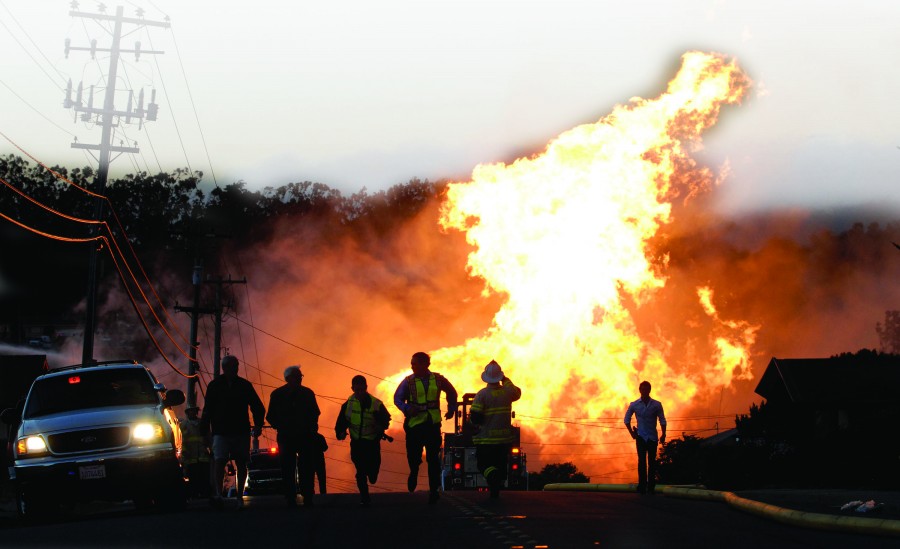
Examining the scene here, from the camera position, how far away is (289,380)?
19.8 m

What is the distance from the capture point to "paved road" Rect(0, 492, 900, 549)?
1324cm

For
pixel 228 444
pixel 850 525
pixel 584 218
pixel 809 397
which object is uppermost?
pixel 584 218

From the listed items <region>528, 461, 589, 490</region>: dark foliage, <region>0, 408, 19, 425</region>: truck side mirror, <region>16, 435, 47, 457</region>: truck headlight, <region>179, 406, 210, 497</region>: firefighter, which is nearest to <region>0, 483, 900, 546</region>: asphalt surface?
→ <region>16, 435, 47, 457</region>: truck headlight

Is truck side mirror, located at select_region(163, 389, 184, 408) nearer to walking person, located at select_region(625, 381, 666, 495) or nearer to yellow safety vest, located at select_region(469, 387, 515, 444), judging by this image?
yellow safety vest, located at select_region(469, 387, 515, 444)

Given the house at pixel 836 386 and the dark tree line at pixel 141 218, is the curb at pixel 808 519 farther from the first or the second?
the dark tree line at pixel 141 218

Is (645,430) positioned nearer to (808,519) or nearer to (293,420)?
(293,420)

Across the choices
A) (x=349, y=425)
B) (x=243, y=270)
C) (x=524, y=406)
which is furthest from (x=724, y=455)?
(x=243, y=270)

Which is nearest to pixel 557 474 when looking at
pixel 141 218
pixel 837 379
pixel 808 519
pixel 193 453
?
pixel 141 218

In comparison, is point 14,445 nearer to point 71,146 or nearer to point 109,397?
point 109,397

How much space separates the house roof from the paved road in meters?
34.0

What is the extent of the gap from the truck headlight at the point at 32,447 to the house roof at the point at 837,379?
37.4 m

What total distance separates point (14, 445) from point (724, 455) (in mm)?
23837

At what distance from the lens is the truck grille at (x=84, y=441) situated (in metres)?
19.5

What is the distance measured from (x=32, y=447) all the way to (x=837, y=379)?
40061 millimetres
